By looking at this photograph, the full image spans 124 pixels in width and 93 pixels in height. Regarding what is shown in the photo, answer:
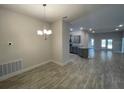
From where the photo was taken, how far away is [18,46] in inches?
166

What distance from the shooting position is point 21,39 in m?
4.34

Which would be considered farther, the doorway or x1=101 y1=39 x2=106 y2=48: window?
x1=101 y1=39 x2=106 y2=48: window

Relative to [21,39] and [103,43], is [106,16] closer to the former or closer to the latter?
[21,39]

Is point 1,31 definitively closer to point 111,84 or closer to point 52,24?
point 52,24

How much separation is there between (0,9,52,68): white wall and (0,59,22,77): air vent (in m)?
0.18

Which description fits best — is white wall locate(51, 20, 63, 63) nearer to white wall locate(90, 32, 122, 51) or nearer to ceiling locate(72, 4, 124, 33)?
ceiling locate(72, 4, 124, 33)

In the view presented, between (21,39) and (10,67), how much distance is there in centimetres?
142

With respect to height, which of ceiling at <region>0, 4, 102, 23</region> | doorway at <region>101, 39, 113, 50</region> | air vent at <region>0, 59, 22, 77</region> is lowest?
air vent at <region>0, 59, 22, 77</region>

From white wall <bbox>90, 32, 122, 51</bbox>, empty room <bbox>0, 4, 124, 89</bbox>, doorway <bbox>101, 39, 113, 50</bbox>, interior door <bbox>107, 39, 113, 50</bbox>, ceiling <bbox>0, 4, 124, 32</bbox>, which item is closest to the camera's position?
empty room <bbox>0, 4, 124, 89</bbox>

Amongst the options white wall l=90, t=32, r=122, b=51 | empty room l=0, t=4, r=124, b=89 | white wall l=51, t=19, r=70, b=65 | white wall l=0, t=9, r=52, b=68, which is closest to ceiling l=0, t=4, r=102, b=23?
empty room l=0, t=4, r=124, b=89

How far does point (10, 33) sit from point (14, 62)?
53.6 inches

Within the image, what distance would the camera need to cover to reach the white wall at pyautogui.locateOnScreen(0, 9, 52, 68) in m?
3.67

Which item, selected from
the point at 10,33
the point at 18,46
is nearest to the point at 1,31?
the point at 10,33
